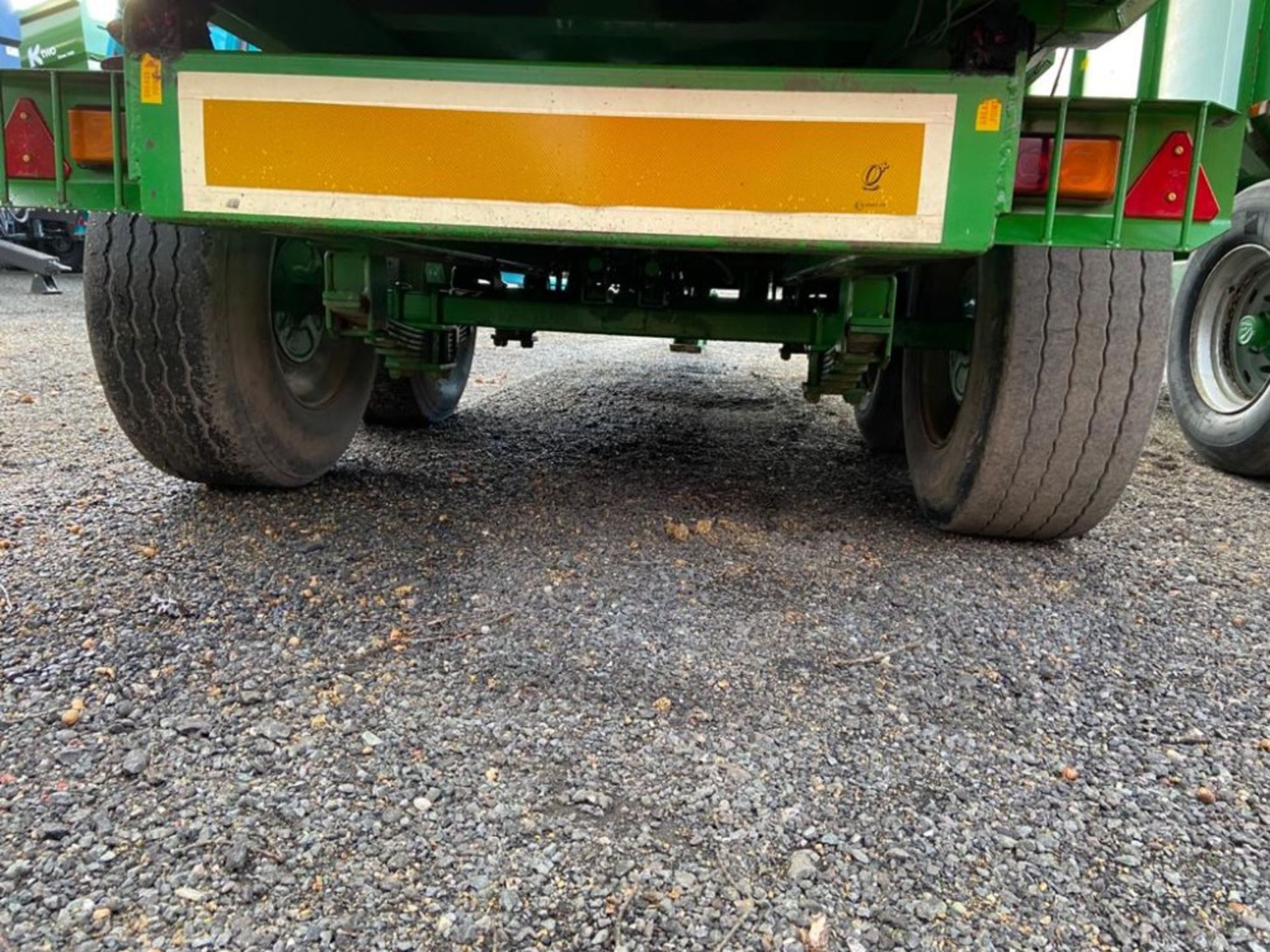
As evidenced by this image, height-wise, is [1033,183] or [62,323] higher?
[1033,183]

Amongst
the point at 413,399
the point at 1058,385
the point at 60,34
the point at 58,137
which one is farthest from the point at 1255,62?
the point at 60,34

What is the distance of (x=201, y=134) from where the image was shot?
174cm

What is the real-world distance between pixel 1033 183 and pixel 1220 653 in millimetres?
1010

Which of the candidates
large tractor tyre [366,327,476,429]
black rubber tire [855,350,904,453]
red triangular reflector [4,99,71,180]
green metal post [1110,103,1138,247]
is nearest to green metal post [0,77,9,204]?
red triangular reflector [4,99,71,180]

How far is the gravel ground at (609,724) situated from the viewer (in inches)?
42.7

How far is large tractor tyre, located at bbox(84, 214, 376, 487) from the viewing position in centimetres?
221

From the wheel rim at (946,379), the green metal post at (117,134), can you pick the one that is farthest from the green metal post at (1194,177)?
the green metal post at (117,134)

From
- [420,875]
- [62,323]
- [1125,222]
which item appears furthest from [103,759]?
[62,323]

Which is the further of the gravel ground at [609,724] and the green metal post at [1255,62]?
the green metal post at [1255,62]

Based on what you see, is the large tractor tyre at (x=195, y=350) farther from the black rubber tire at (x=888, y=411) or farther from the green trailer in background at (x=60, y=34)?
the green trailer in background at (x=60, y=34)

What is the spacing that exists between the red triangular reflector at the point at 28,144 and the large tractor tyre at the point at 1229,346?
3947mm

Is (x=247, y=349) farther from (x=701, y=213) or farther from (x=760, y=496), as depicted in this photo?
(x=760, y=496)

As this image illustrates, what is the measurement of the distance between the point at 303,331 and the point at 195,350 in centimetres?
54

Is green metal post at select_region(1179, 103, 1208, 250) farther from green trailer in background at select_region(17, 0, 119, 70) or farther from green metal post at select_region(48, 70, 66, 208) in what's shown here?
green trailer in background at select_region(17, 0, 119, 70)
